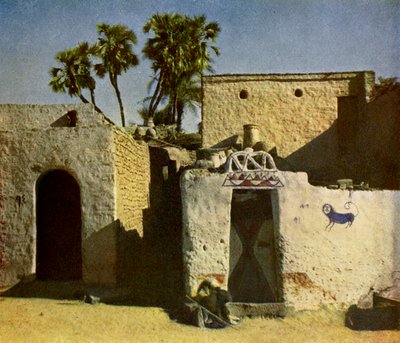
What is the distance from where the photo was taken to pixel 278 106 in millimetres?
15008

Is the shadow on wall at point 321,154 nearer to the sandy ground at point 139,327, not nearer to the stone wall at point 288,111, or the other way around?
the stone wall at point 288,111

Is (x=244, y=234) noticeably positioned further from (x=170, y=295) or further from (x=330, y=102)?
(x=330, y=102)

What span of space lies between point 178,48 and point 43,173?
13852 millimetres

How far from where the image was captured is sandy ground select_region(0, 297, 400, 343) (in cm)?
557

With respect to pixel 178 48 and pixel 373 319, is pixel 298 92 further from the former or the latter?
pixel 373 319

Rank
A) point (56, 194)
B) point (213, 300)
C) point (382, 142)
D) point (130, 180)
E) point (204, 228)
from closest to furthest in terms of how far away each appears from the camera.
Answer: point (213, 300) → point (204, 228) → point (56, 194) → point (130, 180) → point (382, 142)

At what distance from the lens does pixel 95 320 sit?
610 centimetres

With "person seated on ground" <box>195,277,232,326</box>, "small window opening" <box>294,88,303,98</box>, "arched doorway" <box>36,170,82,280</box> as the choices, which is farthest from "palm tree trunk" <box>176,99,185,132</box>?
"person seated on ground" <box>195,277,232,326</box>

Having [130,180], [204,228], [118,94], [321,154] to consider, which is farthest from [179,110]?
[204,228]

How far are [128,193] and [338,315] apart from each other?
496cm

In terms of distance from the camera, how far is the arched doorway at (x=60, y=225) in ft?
26.7

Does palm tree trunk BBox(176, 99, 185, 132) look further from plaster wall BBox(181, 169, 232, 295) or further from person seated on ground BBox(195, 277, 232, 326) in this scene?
person seated on ground BBox(195, 277, 232, 326)

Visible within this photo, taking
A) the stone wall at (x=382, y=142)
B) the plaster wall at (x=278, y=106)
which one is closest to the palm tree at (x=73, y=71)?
the plaster wall at (x=278, y=106)

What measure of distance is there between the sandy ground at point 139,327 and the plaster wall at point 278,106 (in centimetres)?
919
